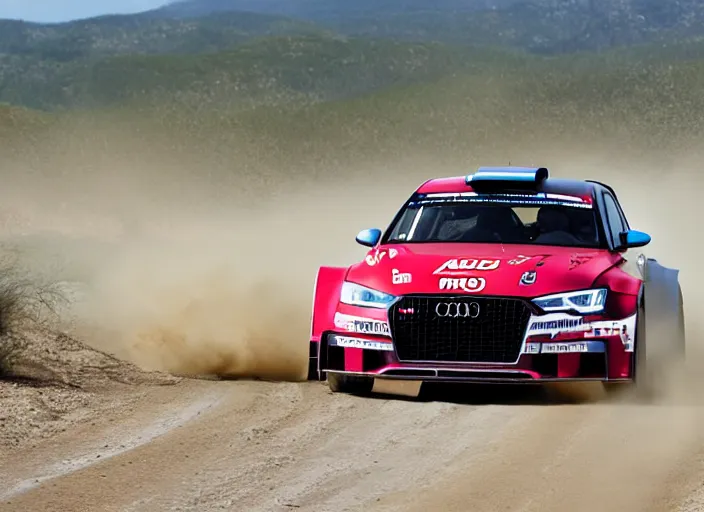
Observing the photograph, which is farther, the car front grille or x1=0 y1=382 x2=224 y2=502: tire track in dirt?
the car front grille

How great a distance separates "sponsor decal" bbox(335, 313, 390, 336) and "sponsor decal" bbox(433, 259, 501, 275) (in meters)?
0.50

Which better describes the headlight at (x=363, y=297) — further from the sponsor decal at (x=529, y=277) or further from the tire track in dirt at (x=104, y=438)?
the tire track in dirt at (x=104, y=438)

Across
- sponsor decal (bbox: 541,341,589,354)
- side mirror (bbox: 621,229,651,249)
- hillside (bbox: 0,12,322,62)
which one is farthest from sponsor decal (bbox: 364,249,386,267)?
hillside (bbox: 0,12,322,62)

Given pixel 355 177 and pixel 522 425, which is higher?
pixel 522 425

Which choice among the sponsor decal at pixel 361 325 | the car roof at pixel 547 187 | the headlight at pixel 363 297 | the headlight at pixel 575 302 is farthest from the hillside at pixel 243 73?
the headlight at pixel 575 302

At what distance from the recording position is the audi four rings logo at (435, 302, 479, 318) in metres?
10.3

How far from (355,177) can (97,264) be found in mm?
59559

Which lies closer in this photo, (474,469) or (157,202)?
(474,469)

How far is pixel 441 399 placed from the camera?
11141 mm

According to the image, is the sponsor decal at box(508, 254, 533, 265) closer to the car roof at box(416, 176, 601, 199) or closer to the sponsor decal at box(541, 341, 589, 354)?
the sponsor decal at box(541, 341, 589, 354)

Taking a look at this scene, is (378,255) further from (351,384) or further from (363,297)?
(351,384)

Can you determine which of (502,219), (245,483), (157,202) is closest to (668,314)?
(502,219)

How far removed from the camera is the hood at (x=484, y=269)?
10.3 metres

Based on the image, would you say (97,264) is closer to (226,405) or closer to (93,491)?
(226,405)
